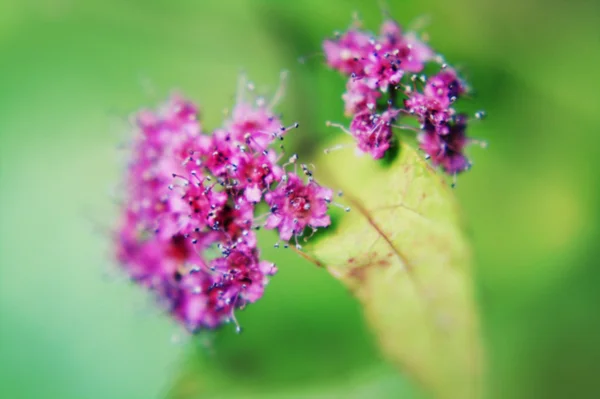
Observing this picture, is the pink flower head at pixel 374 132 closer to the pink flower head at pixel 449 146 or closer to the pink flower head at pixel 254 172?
the pink flower head at pixel 449 146

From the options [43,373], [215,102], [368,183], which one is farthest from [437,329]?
[43,373]

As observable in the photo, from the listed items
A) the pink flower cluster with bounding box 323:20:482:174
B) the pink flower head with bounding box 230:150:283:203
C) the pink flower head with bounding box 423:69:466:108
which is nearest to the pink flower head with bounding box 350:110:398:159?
the pink flower cluster with bounding box 323:20:482:174

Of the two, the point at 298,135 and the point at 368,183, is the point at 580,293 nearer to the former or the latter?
the point at 368,183

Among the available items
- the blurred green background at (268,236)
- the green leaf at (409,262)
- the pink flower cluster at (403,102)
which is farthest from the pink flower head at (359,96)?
the blurred green background at (268,236)

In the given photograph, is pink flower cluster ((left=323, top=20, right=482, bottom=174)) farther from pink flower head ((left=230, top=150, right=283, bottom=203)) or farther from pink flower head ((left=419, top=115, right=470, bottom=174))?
pink flower head ((left=230, top=150, right=283, bottom=203))

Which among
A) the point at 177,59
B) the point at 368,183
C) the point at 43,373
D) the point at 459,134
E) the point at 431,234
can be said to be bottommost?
the point at 43,373

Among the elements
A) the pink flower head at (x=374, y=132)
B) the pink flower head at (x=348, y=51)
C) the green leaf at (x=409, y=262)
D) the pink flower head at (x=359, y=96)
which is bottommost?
the green leaf at (x=409, y=262)
